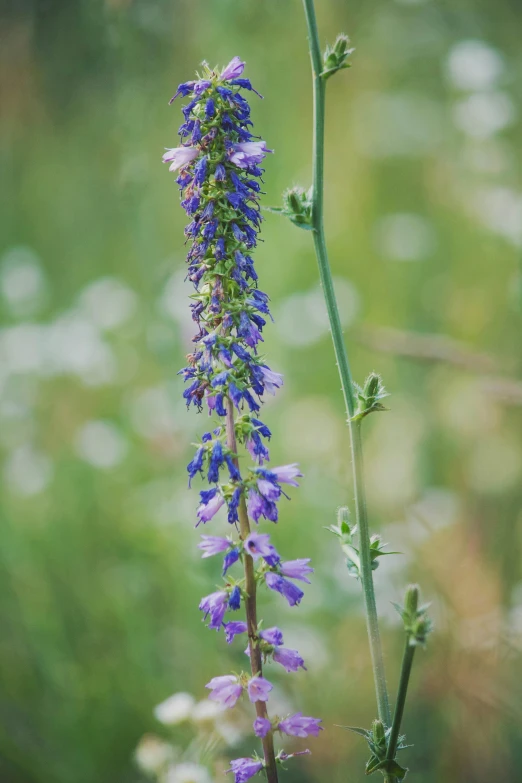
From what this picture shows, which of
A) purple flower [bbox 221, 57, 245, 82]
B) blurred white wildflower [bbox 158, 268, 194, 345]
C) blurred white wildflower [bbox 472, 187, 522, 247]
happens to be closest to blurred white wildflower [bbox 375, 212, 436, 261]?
blurred white wildflower [bbox 472, 187, 522, 247]

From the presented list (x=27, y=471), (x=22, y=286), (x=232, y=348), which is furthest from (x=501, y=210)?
(x=232, y=348)

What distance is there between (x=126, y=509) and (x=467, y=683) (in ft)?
6.02

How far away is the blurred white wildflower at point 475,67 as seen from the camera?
4320 millimetres

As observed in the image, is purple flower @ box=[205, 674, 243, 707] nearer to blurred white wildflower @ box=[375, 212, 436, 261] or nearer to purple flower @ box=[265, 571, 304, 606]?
purple flower @ box=[265, 571, 304, 606]

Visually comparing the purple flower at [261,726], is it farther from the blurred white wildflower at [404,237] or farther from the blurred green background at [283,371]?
the blurred white wildflower at [404,237]

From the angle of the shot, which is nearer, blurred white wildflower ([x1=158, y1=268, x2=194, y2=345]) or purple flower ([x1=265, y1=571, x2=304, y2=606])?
purple flower ([x1=265, y1=571, x2=304, y2=606])

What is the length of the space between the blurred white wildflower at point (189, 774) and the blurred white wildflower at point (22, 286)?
3.44 meters

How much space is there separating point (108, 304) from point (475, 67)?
2434 millimetres

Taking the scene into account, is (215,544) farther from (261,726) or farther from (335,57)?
(335,57)

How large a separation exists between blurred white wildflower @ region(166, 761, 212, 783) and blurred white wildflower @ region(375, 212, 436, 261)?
309cm

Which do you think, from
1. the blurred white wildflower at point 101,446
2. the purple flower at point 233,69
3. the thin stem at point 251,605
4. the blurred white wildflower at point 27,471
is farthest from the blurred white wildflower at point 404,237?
the thin stem at point 251,605

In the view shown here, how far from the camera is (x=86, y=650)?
3465 mm

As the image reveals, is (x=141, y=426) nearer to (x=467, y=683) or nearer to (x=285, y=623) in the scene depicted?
(x=285, y=623)

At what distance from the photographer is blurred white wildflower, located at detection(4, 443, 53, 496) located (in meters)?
3.96
